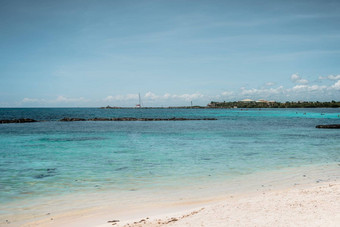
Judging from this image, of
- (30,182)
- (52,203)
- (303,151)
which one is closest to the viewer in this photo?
(52,203)

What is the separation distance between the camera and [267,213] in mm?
8055

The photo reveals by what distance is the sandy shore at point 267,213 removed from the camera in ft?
24.0

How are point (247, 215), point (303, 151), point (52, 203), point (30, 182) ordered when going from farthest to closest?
point (303, 151), point (30, 182), point (52, 203), point (247, 215)

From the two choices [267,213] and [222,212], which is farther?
[222,212]

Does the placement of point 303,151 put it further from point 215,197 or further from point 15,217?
point 15,217

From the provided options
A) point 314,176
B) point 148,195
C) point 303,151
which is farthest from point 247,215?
point 303,151

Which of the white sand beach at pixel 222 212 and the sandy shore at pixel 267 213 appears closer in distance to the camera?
the sandy shore at pixel 267 213

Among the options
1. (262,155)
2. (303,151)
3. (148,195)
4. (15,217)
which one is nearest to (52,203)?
(15,217)

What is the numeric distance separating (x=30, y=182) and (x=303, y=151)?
66.5 feet

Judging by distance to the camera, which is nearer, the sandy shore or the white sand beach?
the sandy shore

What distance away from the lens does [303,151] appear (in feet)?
76.2

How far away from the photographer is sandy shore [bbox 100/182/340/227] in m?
7.30

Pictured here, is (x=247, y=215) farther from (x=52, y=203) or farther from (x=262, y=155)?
(x=262, y=155)

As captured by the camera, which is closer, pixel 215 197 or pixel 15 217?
pixel 15 217
